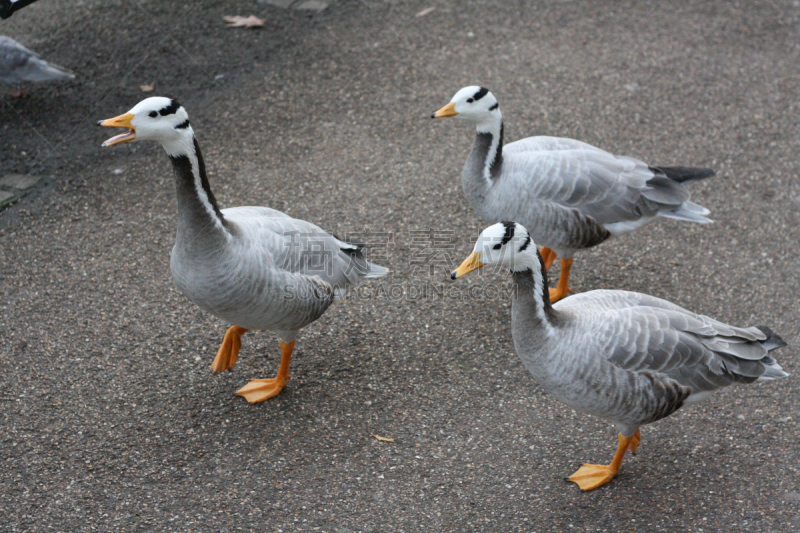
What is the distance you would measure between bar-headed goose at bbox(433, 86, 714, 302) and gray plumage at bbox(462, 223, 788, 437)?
1.43 meters

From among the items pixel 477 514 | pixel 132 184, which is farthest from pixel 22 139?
pixel 477 514

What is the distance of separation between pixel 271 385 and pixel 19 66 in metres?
5.39

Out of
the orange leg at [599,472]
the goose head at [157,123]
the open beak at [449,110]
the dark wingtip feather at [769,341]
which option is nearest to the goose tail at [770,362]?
the dark wingtip feather at [769,341]

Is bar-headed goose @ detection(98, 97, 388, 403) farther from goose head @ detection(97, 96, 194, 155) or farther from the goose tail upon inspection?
the goose tail

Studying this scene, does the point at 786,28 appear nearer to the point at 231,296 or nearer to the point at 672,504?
the point at 672,504

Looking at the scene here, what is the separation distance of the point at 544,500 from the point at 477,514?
0.46 metres

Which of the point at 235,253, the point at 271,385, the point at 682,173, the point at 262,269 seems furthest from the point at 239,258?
the point at 682,173

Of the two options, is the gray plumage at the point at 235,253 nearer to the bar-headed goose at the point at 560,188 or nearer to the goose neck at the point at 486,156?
the goose neck at the point at 486,156

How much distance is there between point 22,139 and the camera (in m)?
7.70

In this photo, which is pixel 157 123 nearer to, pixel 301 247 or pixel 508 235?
pixel 301 247

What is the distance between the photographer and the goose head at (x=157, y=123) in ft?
13.7

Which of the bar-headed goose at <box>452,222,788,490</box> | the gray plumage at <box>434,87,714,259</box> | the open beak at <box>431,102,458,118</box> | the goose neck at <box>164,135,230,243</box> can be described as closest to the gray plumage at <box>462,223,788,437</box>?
the bar-headed goose at <box>452,222,788,490</box>

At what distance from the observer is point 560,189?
18.5 feet

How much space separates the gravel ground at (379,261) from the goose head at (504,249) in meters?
1.42
